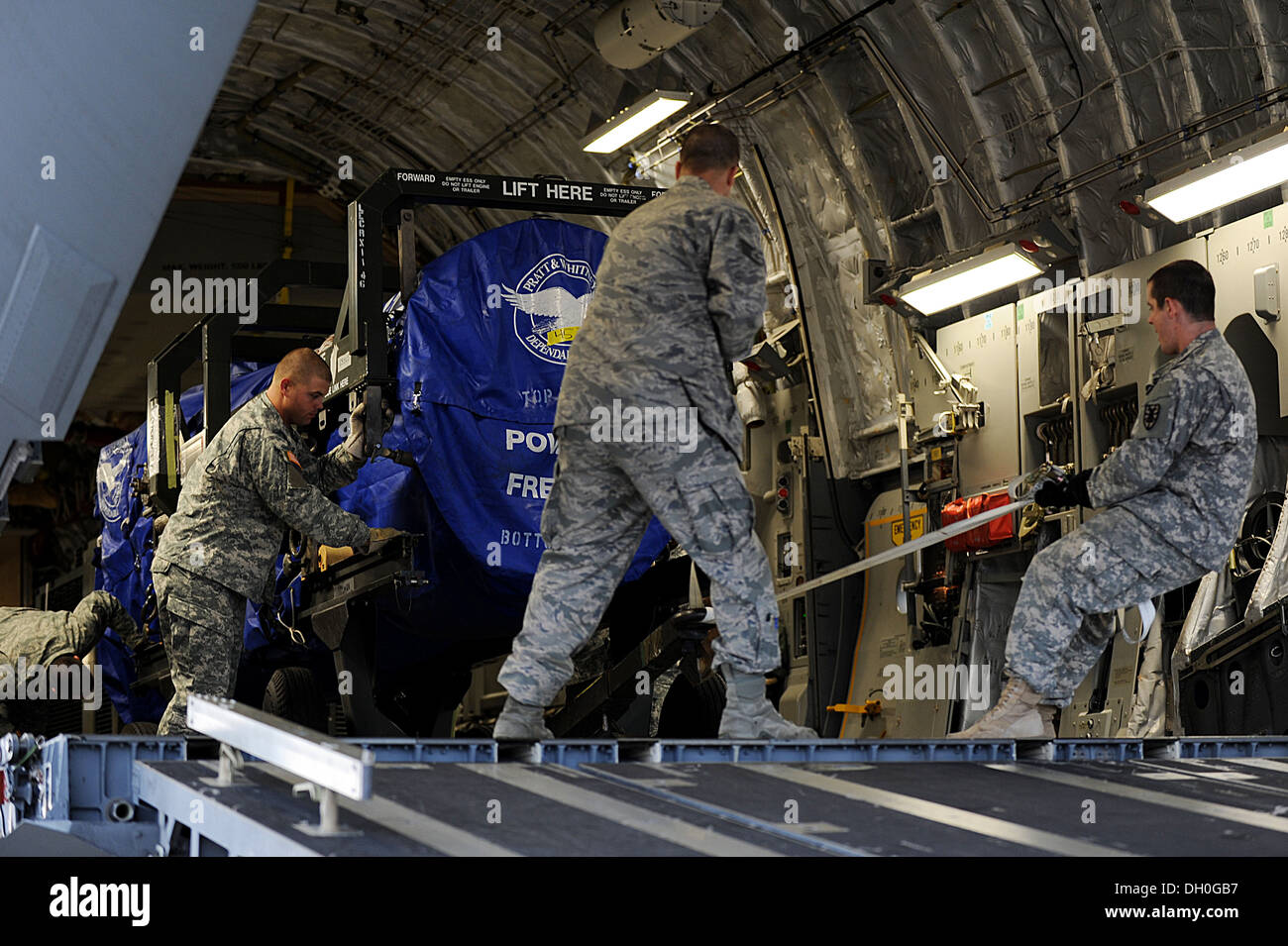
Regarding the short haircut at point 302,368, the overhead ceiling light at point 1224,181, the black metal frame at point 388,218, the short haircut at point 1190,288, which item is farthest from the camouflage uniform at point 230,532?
the overhead ceiling light at point 1224,181

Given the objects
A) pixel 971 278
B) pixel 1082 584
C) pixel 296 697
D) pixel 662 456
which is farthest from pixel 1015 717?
pixel 296 697

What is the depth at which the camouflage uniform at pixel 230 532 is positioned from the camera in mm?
6621

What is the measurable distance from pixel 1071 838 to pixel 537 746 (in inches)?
60.7

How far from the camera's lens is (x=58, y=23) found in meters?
3.57

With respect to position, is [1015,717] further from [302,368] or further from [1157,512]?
[302,368]

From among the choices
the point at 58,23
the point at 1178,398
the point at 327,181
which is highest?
the point at 327,181

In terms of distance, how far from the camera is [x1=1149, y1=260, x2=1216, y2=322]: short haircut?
5480 millimetres

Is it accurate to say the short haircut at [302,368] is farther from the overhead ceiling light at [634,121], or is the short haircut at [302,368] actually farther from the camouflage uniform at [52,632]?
the overhead ceiling light at [634,121]

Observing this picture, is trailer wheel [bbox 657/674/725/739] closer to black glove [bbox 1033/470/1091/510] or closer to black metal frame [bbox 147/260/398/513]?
black glove [bbox 1033/470/1091/510]

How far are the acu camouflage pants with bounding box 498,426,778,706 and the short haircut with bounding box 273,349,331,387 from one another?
2.45 meters

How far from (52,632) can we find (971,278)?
5.43 m

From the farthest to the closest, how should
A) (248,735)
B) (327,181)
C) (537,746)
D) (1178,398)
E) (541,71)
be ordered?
(327,181), (541,71), (1178,398), (537,746), (248,735)
